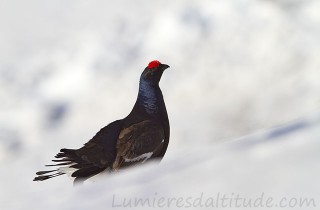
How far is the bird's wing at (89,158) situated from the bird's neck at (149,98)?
3.1 inches

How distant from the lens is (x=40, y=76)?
1.78 meters

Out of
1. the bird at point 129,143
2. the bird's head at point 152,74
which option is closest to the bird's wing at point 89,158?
the bird at point 129,143

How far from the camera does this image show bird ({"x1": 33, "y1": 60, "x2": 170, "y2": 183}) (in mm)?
975

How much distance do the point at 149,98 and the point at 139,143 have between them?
0.11 metres

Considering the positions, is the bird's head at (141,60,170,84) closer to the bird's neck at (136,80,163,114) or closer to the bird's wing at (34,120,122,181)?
the bird's neck at (136,80,163,114)

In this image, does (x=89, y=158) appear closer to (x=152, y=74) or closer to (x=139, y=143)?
(x=139, y=143)

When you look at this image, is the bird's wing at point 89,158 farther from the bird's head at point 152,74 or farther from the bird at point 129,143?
the bird's head at point 152,74

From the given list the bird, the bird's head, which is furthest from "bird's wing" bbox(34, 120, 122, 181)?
the bird's head

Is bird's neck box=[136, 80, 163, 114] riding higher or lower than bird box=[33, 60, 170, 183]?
higher

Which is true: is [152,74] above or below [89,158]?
above

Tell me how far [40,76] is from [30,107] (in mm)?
166

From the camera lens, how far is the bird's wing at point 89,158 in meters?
0.97

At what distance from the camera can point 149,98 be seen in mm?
1063

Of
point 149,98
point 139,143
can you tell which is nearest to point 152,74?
point 149,98
